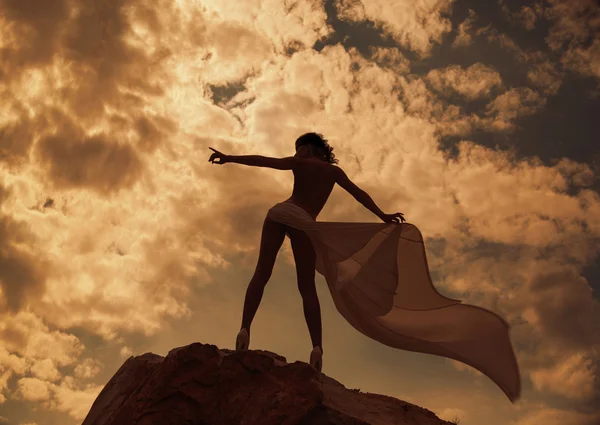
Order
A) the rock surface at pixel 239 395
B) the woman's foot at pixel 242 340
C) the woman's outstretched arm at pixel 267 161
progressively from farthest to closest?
the woman's outstretched arm at pixel 267 161 < the woman's foot at pixel 242 340 < the rock surface at pixel 239 395

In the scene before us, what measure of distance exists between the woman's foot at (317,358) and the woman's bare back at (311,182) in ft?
5.32

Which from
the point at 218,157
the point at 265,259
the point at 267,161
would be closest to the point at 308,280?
the point at 265,259

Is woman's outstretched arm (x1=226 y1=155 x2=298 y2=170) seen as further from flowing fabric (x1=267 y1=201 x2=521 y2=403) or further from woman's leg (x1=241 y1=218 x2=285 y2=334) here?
woman's leg (x1=241 y1=218 x2=285 y2=334)

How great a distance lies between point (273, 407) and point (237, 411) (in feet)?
1.63

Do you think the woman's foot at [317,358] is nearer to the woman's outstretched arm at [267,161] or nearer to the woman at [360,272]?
the woman at [360,272]

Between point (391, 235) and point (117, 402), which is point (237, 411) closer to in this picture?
point (117, 402)

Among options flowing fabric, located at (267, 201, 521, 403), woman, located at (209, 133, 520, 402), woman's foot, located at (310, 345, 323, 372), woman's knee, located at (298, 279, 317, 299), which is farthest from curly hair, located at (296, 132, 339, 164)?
woman's foot, located at (310, 345, 323, 372)

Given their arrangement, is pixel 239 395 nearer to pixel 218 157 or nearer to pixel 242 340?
pixel 242 340

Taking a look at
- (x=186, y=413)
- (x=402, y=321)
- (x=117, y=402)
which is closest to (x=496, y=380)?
(x=402, y=321)

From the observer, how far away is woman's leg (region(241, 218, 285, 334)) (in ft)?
22.6

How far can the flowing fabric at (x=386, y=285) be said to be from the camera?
6.79 meters

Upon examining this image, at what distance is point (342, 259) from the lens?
703cm

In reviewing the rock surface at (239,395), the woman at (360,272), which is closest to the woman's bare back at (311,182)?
the woman at (360,272)

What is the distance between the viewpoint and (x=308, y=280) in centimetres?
708
